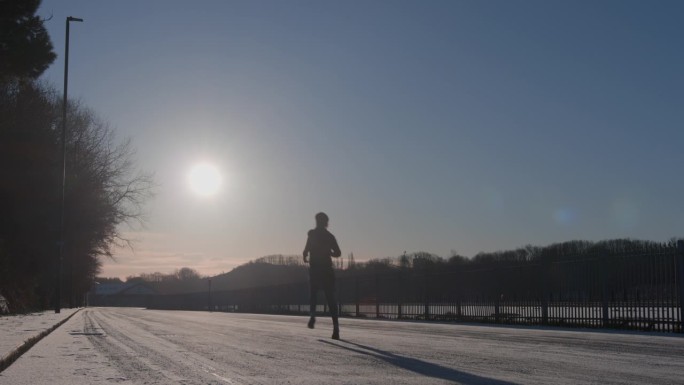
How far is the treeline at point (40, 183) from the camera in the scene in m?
20.6

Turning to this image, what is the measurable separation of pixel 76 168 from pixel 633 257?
1450 inches

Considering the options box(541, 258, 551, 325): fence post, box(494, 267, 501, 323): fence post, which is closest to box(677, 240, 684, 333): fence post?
box(541, 258, 551, 325): fence post

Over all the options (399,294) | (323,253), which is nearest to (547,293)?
(323,253)

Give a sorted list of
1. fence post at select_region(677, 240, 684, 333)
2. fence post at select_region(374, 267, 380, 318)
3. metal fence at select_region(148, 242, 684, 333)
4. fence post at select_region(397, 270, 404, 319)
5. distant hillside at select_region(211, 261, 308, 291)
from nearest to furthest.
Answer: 1. fence post at select_region(677, 240, 684, 333)
2. metal fence at select_region(148, 242, 684, 333)
3. fence post at select_region(397, 270, 404, 319)
4. fence post at select_region(374, 267, 380, 318)
5. distant hillside at select_region(211, 261, 308, 291)

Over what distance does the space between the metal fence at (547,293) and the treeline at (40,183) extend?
45.3ft

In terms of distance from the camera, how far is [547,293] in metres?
18.5

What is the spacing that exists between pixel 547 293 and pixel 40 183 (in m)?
28.3

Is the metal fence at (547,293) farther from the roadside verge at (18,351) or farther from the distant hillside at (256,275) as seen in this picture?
the distant hillside at (256,275)

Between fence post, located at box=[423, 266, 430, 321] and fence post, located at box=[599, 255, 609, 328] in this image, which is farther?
fence post, located at box=[423, 266, 430, 321]

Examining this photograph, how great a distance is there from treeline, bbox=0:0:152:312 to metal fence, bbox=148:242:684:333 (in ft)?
45.3

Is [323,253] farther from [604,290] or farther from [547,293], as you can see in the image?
[547,293]

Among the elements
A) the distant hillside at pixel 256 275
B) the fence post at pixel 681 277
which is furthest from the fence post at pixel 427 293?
the distant hillside at pixel 256 275

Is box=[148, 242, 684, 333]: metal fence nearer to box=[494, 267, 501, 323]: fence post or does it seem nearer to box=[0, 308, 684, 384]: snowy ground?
box=[494, 267, 501, 323]: fence post

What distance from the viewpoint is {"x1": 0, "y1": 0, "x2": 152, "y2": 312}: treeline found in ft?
67.6
